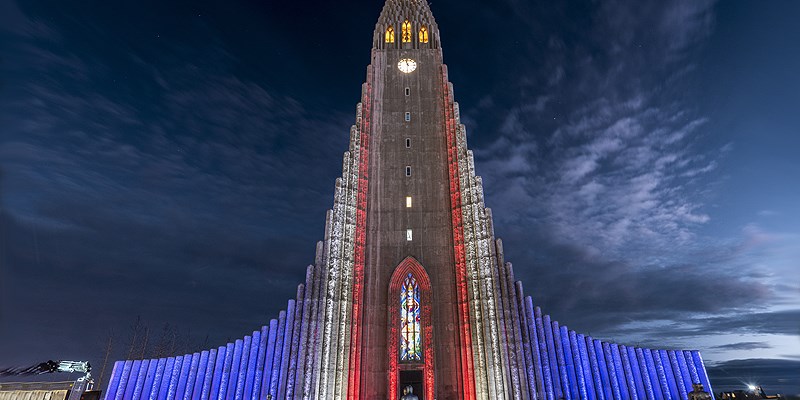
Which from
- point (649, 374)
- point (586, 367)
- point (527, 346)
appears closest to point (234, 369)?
point (527, 346)

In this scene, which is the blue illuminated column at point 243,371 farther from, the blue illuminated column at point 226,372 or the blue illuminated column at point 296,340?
the blue illuminated column at point 296,340

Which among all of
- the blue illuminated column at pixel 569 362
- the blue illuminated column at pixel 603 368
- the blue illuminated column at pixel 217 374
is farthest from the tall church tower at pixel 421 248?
the blue illuminated column at pixel 217 374

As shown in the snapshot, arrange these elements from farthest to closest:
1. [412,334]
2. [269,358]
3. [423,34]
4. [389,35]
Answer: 1. [389,35]
2. [423,34]
3. [412,334]
4. [269,358]

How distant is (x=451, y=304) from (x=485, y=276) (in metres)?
2.69

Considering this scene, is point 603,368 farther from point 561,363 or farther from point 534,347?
point 534,347

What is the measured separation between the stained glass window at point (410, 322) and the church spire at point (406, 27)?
738 inches

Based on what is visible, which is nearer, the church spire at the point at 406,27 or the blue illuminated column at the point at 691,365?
the blue illuminated column at the point at 691,365

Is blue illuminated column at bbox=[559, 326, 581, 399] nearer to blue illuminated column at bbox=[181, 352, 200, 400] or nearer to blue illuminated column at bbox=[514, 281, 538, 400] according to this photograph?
blue illuminated column at bbox=[514, 281, 538, 400]

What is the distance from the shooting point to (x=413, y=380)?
946 inches

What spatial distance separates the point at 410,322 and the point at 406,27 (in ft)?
77.5

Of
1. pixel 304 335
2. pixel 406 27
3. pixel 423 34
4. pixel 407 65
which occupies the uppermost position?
pixel 406 27

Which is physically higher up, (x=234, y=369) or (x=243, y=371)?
(x=234, y=369)

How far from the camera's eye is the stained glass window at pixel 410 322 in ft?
80.7

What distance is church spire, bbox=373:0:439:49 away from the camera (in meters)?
33.8
